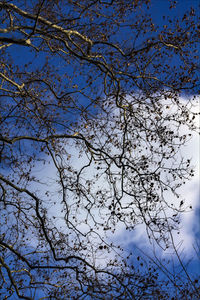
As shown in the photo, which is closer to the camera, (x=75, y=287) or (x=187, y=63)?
(x=75, y=287)

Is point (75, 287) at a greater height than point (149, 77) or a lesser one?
lesser

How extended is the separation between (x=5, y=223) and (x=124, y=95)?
4.83 meters

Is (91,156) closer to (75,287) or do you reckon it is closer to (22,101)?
(22,101)

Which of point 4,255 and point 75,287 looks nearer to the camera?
point 75,287

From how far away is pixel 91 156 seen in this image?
7.98m

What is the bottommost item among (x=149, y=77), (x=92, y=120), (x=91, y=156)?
(x=91, y=156)

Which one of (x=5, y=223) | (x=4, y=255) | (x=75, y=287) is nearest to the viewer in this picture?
(x=75, y=287)

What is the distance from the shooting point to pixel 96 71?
839 centimetres

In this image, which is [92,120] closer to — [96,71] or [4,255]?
[96,71]

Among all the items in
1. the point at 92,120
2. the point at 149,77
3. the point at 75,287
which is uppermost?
the point at 149,77

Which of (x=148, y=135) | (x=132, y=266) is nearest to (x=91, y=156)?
(x=148, y=135)

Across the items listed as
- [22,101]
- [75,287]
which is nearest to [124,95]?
[22,101]

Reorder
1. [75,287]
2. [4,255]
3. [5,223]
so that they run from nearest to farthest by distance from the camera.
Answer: [75,287]
[4,255]
[5,223]

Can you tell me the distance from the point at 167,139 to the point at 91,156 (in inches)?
82.8
